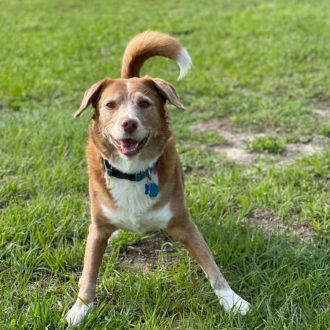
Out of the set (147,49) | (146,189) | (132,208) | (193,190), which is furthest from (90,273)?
(147,49)

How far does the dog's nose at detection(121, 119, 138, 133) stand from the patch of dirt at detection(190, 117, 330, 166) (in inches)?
76.3

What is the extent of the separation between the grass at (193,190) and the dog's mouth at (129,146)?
26.8 inches

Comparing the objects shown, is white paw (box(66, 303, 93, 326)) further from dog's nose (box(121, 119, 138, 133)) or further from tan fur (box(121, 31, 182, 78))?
tan fur (box(121, 31, 182, 78))

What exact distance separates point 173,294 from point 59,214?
3.37 ft

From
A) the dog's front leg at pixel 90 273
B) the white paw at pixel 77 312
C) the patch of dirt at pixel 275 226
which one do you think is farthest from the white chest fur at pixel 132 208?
the patch of dirt at pixel 275 226

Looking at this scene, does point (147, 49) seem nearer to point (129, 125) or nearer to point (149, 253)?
point (129, 125)

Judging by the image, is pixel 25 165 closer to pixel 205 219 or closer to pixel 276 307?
pixel 205 219

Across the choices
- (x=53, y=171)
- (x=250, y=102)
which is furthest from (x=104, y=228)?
(x=250, y=102)

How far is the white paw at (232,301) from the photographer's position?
2.49 m

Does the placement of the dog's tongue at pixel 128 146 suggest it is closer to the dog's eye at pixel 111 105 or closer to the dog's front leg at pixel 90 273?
the dog's eye at pixel 111 105

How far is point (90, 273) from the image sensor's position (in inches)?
104

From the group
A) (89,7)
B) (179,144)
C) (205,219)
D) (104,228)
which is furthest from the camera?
(89,7)

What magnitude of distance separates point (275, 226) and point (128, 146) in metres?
1.27

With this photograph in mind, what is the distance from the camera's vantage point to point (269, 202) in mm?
3557
